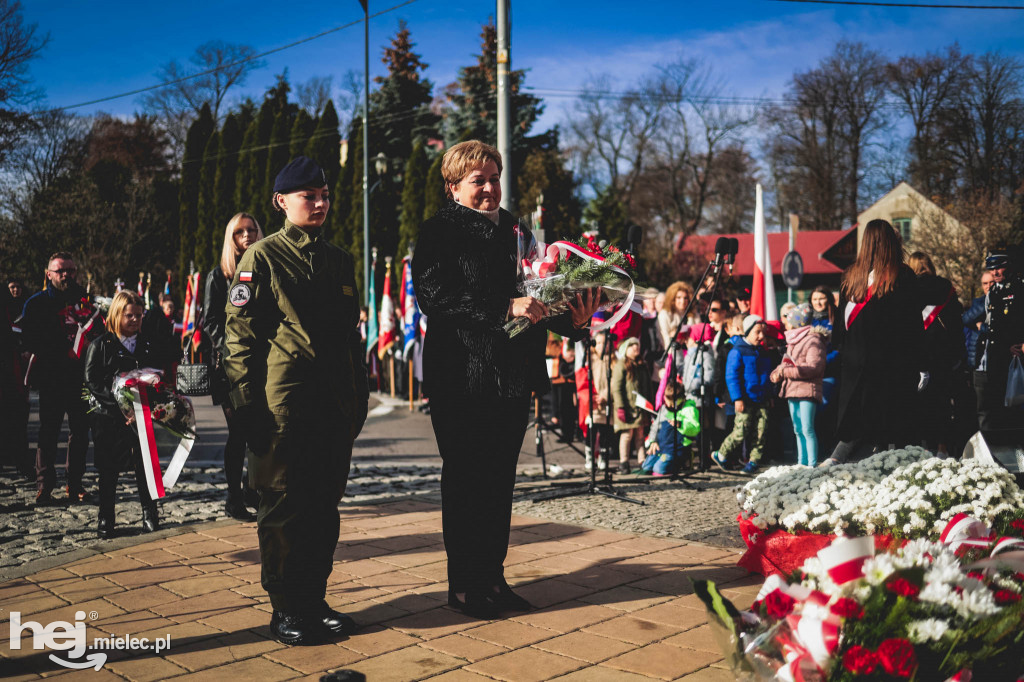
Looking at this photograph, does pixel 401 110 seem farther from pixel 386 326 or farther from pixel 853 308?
pixel 853 308

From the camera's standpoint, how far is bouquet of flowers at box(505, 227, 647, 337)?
13.0ft

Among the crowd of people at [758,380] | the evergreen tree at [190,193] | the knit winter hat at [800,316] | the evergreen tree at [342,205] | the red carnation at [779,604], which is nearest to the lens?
the red carnation at [779,604]

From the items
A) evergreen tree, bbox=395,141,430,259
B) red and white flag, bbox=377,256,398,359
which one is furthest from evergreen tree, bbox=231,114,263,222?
red and white flag, bbox=377,256,398,359

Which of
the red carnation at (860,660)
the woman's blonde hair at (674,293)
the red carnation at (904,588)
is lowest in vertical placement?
the red carnation at (860,660)

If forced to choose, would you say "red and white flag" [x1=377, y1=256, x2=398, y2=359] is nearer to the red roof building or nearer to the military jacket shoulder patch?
the military jacket shoulder patch

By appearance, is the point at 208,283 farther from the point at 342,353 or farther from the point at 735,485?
the point at 735,485

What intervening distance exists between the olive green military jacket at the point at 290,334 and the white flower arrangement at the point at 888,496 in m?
2.17

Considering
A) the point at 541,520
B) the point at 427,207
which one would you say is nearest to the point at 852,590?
the point at 541,520

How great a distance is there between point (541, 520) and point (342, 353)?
8.92 ft

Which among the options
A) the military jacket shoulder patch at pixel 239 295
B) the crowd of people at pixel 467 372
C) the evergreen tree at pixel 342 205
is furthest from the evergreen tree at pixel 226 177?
the military jacket shoulder patch at pixel 239 295

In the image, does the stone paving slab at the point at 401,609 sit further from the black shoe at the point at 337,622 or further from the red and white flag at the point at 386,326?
the red and white flag at the point at 386,326

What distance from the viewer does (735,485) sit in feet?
24.9

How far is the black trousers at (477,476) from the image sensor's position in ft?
12.8

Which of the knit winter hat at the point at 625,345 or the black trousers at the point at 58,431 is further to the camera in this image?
the knit winter hat at the point at 625,345
